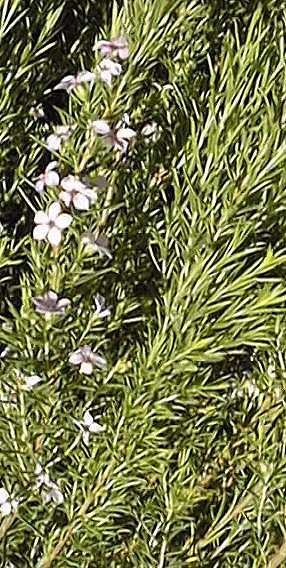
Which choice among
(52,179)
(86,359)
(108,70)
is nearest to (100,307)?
(86,359)

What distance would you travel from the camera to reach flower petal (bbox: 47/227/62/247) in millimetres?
872

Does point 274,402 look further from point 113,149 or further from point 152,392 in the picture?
point 113,149

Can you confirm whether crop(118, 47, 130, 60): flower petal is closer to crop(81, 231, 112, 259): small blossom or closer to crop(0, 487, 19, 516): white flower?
crop(81, 231, 112, 259): small blossom

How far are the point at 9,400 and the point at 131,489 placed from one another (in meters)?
0.19

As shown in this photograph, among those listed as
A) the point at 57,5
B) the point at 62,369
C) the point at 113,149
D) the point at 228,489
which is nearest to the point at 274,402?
the point at 228,489

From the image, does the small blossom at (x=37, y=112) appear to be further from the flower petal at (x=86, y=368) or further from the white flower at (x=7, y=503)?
the white flower at (x=7, y=503)

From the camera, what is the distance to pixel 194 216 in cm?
90

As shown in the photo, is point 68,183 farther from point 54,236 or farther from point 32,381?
point 32,381

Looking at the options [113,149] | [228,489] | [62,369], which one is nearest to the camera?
[113,149]

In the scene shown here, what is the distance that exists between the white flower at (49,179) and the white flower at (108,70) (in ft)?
0.36

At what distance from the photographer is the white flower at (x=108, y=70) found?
0.84m

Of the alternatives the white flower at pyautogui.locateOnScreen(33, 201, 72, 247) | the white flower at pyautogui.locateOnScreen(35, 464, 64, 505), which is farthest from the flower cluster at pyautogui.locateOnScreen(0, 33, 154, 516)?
the white flower at pyautogui.locateOnScreen(35, 464, 64, 505)

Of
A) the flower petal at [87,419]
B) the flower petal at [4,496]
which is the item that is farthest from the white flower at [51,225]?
the flower petal at [4,496]

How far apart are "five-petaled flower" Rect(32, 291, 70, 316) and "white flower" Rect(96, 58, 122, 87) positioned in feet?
0.76
